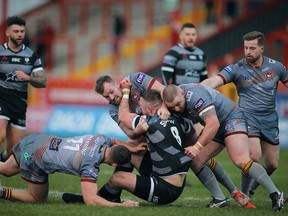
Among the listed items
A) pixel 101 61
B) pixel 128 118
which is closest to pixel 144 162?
pixel 128 118

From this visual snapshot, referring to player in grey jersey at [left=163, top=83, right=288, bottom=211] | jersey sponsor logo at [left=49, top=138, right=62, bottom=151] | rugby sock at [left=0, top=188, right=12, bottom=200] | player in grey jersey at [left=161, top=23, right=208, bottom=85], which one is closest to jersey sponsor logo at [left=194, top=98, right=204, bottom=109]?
player in grey jersey at [left=163, top=83, right=288, bottom=211]

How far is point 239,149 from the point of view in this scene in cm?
1097

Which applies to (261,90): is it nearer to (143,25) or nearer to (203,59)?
(203,59)

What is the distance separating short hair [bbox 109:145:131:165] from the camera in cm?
1041

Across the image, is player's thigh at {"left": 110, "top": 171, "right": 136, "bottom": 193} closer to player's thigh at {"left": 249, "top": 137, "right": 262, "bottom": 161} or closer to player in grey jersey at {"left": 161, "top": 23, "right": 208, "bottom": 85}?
player's thigh at {"left": 249, "top": 137, "right": 262, "bottom": 161}

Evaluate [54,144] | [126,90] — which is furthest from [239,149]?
[54,144]

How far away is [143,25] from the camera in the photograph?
33.1 m

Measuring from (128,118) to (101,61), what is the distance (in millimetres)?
21055

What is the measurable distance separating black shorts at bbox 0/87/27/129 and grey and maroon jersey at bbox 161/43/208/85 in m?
2.68

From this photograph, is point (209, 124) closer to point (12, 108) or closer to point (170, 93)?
point (170, 93)

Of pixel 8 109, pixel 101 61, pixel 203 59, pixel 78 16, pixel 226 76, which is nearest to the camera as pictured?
pixel 226 76

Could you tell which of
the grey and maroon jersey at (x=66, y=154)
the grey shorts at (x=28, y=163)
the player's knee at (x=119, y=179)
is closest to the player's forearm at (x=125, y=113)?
the grey and maroon jersey at (x=66, y=154)

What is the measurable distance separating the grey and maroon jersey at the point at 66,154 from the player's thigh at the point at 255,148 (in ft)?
6.88

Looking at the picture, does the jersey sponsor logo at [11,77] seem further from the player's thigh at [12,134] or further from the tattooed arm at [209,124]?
the tattooed arm at [209,124]
